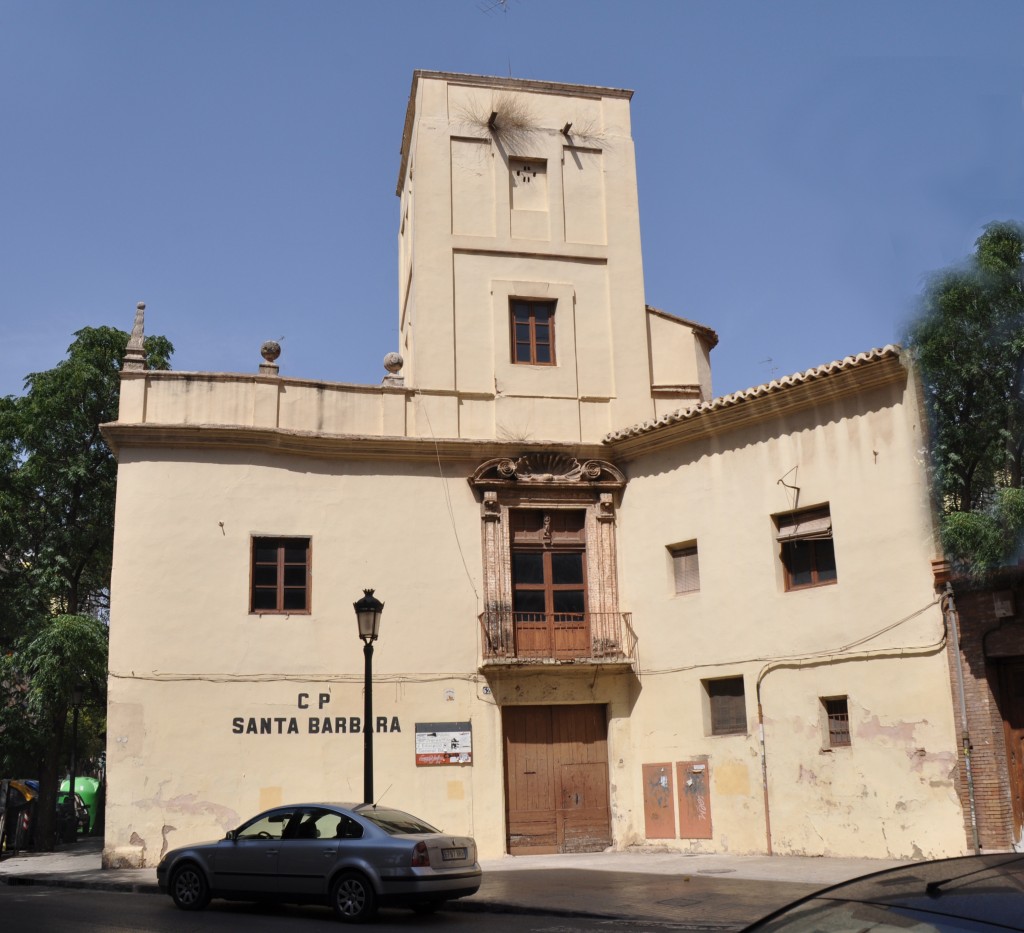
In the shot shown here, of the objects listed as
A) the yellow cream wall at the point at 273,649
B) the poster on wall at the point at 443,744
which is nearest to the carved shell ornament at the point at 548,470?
the yellow cream wall at the point at 273,649

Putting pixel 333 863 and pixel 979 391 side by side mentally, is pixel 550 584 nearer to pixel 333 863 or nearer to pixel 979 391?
pixel 979 391

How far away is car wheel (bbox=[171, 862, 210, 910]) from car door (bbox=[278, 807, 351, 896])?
1113 millimetres

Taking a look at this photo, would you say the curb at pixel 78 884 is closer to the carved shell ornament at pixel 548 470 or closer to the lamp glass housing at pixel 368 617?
the lamp glass housing at pixel 368 617

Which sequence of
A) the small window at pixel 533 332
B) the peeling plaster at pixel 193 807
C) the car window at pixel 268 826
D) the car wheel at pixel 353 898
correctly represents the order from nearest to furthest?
the car wheel at pixel 353 898, the car window at pixel 268 826, the peeling plaster at pixel 193 807, the small window at pixel 533 332

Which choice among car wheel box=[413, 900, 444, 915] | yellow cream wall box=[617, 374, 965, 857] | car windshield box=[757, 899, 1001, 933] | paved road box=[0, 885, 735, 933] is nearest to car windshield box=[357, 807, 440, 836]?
car wheel box=[413, 900, 444, 915]

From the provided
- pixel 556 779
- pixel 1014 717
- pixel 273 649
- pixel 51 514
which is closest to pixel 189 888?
pixel 273 649

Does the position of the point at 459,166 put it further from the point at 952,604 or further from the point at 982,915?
the point at 982,915

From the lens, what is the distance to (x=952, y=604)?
15.7m

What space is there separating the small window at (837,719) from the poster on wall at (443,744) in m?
5.78

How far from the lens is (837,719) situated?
17094 millimetres

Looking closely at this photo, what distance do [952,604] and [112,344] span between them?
1835 centimetres

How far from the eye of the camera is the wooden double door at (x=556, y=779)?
19.0 meters

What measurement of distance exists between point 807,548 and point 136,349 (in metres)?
11.8

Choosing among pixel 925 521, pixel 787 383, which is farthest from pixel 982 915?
pixel 787 383
